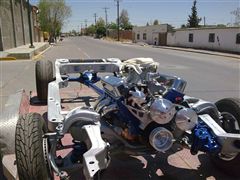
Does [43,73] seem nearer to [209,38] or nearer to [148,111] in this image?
[148,111]

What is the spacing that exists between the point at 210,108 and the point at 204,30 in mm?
33829

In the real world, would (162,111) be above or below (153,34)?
below

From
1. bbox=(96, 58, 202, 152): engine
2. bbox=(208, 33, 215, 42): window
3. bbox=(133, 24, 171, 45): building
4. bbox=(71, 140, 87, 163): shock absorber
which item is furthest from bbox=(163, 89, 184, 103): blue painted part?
bbox=(133, 24, 171, 45): building

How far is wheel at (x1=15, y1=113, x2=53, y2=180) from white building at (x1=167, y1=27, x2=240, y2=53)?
2964cm

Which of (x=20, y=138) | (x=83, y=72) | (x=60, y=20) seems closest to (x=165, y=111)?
(x=20, y=138)

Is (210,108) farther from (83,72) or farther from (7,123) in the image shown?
(83,72)

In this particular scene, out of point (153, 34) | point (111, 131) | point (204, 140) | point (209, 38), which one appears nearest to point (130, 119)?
point (111, 131)

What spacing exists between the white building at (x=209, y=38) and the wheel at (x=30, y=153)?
2964 cm

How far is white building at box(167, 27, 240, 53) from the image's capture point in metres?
30.3

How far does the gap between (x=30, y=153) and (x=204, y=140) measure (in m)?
1.76

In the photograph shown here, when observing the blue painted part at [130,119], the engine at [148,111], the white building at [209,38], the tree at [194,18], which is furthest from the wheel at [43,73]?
the tree at [194,18]

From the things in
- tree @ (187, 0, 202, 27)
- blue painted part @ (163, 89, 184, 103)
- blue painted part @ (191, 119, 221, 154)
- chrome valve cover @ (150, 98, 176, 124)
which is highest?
tree @ (187, 0, 202, 27)

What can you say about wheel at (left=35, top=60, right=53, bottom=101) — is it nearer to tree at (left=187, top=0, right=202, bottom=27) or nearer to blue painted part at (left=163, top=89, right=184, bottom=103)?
blue painted part at (left=163, top=89, right=184, bottom=103)

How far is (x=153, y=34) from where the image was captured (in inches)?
2018
